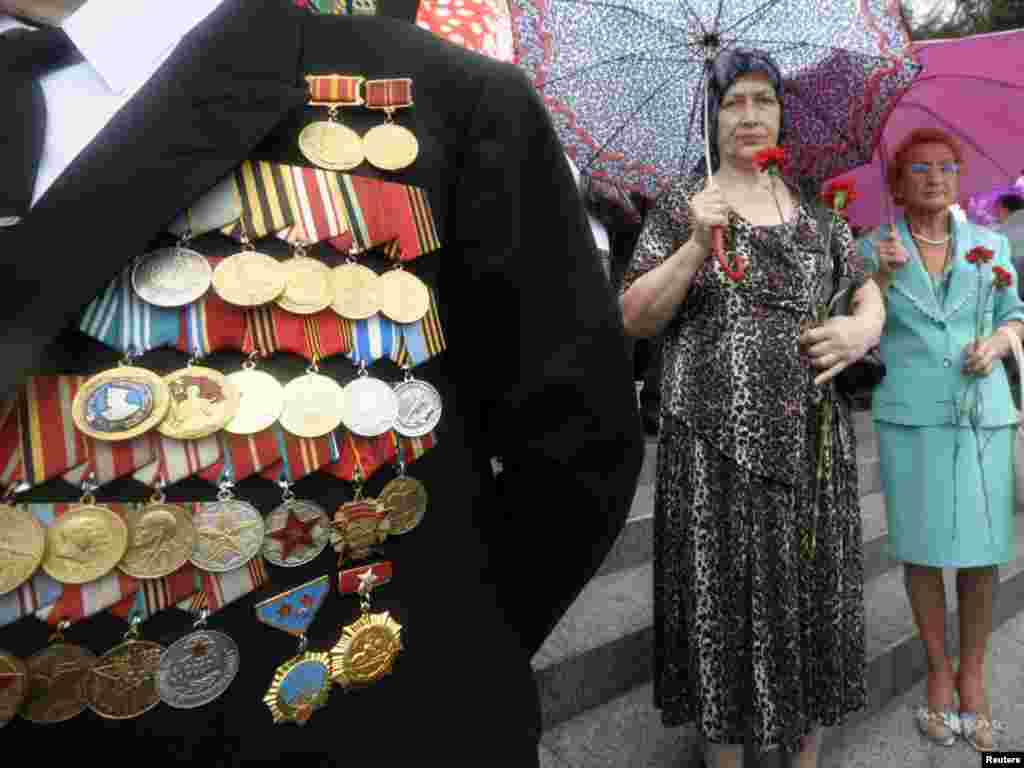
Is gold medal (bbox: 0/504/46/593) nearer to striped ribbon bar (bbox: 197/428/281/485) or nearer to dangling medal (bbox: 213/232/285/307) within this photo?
striped ribbon bar (bbox: 197/428/281/485)

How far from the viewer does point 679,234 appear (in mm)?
1725

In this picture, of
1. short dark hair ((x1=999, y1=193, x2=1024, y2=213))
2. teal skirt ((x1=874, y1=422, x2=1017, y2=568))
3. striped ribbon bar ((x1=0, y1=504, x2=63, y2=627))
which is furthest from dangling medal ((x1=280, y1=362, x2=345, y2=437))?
short dark hair ((x1=999, y1=193, x2=1024, y2=213))

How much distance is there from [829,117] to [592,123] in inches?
27.1

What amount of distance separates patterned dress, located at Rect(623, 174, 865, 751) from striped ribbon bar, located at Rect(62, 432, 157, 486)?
52.6 inches

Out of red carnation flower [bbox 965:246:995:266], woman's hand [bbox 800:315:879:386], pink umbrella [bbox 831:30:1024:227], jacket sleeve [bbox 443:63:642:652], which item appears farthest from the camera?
red carnation flower [bbox 965:246:995:266]

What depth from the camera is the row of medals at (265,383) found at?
24.0 inches

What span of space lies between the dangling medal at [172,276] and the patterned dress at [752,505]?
1.29 metres

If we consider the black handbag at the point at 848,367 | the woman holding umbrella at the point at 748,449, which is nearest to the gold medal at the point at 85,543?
the woman holding umbrella at the point at 748,449

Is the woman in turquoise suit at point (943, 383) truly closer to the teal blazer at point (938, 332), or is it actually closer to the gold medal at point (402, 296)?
the teal blazer at point (938, 332)

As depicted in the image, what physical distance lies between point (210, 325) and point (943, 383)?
241 centimetres

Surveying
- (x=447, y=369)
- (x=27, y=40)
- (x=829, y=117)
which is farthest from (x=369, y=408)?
(x=829, y=117)

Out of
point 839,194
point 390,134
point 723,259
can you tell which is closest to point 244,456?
point 390,134

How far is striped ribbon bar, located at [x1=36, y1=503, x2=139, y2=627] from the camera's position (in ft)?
1.92

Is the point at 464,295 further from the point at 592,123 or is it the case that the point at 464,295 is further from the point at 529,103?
the point at 592,123
